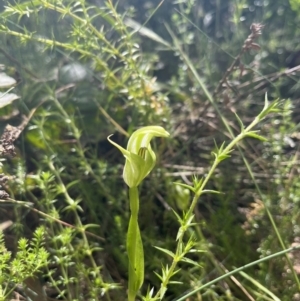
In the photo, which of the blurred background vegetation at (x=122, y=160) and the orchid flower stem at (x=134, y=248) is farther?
the blurred background vegetation at (x=122, y=160)

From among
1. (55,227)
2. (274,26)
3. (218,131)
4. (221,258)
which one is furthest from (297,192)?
(274,26)

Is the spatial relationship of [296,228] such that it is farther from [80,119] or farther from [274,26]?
[274,26]

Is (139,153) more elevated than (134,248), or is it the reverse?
(139,153)

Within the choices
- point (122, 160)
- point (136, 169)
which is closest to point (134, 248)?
point (136, 169)

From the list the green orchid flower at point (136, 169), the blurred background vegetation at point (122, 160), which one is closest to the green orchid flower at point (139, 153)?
the green orchid flower at point (136, 169)

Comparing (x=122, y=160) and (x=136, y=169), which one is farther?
(x=122, y=160)

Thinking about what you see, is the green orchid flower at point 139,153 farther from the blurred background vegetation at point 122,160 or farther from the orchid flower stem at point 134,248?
the blurred background vegetation at point 122,160

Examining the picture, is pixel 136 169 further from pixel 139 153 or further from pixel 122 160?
pixel 122 160
